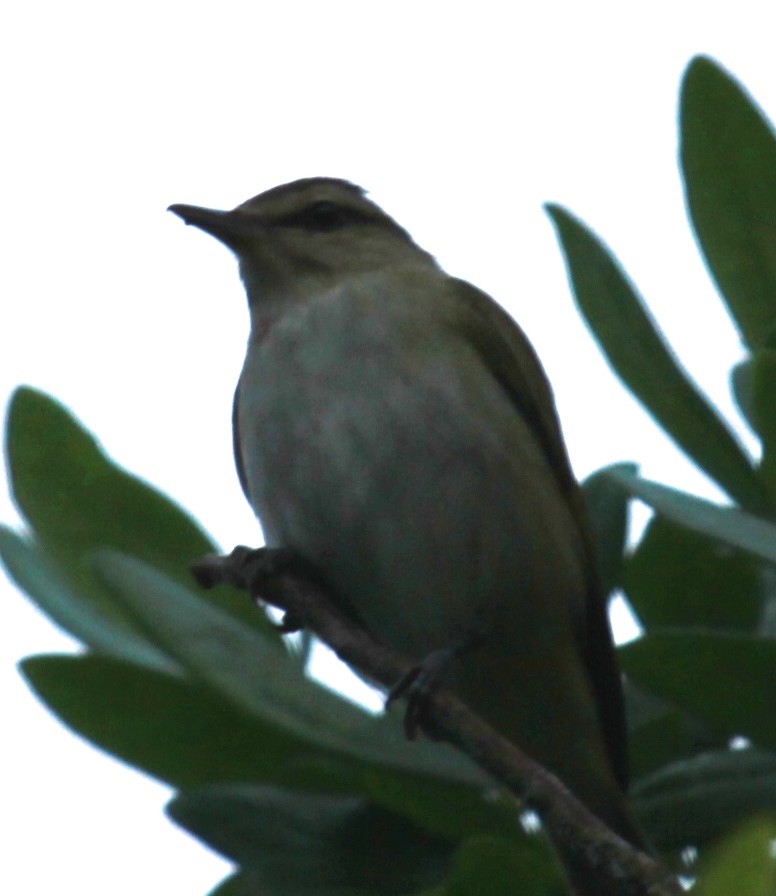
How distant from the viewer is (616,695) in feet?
10.4

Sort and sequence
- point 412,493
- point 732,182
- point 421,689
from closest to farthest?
point 732,182
point 421,689
point 412,493

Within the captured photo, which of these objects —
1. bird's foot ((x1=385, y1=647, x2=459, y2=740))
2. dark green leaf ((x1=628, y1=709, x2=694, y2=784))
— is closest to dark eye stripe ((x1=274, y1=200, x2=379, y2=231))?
bird's foot ((x1=385, y1=647, x2=459, y2=740))

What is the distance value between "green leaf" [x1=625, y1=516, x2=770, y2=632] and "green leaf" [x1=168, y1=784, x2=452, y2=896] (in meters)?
0.52

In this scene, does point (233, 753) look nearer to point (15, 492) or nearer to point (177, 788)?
point (177, 788)

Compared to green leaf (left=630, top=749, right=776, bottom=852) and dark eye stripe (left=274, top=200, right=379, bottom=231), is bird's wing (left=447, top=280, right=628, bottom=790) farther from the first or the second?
green leaf (left=630, top=749, right=776, bottom=852)

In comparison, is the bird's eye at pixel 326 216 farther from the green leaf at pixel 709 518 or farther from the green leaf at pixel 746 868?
the green leaf at pixel 746 868

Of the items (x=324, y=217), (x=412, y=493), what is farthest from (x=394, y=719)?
(x=324, y=217)

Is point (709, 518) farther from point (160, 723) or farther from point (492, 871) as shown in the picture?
point (160, 723)

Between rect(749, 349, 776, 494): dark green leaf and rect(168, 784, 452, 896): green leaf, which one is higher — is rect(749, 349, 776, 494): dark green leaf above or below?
above

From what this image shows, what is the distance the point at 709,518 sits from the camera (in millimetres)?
2076

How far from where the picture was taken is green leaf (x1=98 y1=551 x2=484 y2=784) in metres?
2.04

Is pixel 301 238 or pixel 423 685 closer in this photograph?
pixel 423 685

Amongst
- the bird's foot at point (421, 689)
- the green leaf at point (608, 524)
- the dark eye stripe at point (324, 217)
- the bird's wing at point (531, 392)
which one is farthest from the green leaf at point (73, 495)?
the dark eye stripe at point (324, 217)

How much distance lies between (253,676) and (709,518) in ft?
2.17
